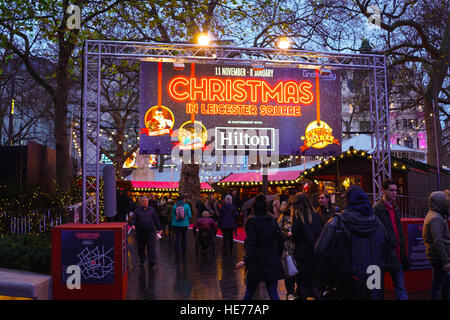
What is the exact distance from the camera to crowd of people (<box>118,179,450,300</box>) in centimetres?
454

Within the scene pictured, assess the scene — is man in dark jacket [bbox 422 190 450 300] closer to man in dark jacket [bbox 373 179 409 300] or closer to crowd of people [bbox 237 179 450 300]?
crowd of people [bbox 237 179 450 300]

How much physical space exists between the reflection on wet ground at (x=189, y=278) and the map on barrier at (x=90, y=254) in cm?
64

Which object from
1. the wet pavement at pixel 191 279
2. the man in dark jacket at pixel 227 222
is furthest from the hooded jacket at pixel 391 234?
the man in dark jacket at pixel 227 222

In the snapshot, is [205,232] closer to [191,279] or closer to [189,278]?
[189,278]

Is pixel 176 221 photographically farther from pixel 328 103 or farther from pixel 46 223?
pixel 328 103

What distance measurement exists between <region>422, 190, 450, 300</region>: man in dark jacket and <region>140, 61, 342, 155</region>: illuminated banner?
7.88m

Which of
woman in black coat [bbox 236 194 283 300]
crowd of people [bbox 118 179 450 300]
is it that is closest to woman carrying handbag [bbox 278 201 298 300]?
crowd of people [bbox 118 179 450 300]

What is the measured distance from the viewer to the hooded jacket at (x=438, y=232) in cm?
616

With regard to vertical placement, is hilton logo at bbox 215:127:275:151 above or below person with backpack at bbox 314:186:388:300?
above

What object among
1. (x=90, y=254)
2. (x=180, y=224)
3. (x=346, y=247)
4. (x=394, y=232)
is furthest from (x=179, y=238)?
(x=346, y=247)

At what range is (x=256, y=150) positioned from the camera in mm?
14094

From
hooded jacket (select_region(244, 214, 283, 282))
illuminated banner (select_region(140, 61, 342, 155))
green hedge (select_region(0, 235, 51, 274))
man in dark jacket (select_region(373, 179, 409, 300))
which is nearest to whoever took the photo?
man in dark jacket (select_region(373, 179, 409, 300))
